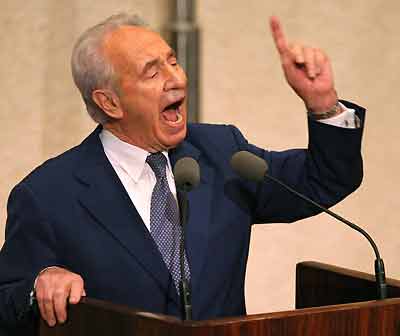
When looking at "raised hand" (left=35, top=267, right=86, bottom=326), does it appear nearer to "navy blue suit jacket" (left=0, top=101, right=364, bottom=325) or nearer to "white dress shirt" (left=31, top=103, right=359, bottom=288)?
"navy blue suit jacket" (left=0, top=101, right=364, bottom=325)

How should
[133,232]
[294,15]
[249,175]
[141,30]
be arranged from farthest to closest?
[294,15], [141,30], [133,232], [249,175]

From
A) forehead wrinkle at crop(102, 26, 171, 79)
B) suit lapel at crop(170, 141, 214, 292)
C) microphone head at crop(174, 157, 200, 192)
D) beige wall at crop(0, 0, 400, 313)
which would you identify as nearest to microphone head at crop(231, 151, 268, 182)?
microphone head at crop(174, 157, 200, 192)

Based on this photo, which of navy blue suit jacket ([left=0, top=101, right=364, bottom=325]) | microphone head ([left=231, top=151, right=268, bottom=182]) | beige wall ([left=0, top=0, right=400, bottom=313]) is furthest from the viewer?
beige wall ([left=0, top=0, right=400, bottom=313])

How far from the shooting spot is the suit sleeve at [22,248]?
2092mm

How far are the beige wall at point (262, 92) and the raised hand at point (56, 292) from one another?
140cm

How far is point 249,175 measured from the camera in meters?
2.03

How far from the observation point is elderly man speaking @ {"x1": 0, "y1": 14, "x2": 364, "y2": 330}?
2.14 metres

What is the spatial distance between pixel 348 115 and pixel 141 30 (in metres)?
0.46

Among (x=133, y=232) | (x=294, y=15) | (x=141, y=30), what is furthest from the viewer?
(x=294, y=15)

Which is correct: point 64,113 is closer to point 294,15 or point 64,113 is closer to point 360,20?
point 294,15

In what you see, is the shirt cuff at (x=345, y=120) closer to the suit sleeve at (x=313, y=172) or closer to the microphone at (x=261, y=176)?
the suit sleeve at (x=313, y=172)

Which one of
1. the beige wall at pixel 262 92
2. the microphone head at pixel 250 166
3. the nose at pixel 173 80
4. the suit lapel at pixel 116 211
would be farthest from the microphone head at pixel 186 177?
the beige wall at pixel 262 92

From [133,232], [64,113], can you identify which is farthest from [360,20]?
[133,232]

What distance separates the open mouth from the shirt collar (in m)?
0.08
